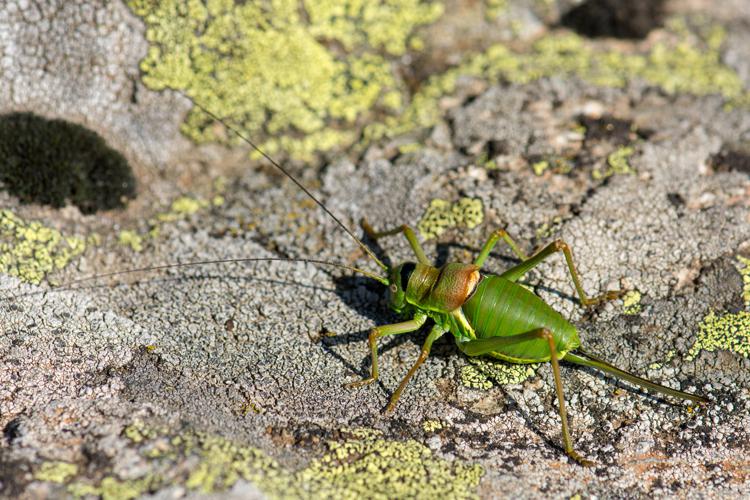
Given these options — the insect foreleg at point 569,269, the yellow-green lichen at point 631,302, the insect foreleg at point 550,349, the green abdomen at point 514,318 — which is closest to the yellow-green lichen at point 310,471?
the insect foreleg at point 550,349

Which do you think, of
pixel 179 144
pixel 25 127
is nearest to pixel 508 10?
pixel 179 144

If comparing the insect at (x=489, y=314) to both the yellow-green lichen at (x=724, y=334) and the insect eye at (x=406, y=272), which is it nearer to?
the insect eye at (x=406, y=272)

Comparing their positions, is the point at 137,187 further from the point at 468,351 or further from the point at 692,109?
the point at 692,109

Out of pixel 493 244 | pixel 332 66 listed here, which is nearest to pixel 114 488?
pixel 493 244

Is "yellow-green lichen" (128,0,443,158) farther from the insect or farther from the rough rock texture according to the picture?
the insect

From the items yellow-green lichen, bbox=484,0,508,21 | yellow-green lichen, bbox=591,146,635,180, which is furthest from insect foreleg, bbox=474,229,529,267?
yellow-green lichen, bbox=484,0,508,21
